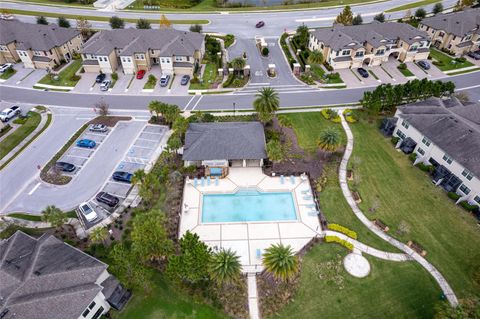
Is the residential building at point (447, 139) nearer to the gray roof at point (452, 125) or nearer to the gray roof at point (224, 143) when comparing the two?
the gray roof at point (452, 125)

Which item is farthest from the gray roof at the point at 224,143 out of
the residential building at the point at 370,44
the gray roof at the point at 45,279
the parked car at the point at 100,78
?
the residential building at the point at 370,44

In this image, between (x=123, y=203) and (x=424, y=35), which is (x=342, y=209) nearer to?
(x=123, y=203)

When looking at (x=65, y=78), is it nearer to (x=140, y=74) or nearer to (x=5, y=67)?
(x=5, y=67)

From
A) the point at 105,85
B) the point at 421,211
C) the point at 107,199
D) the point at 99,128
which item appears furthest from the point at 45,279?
the point at 421,211

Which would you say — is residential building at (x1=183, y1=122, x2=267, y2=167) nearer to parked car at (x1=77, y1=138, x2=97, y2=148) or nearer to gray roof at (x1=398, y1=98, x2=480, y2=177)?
parked car at (x1=77, y1=138, x2=97, y2=148)

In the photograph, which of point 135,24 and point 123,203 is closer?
point 123,203

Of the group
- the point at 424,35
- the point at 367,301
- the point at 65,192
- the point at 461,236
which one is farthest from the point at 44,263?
the point at 424,35
